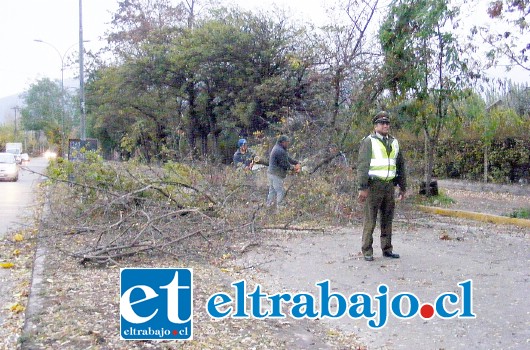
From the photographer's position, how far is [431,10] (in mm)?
13656

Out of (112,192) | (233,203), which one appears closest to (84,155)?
(112,192)

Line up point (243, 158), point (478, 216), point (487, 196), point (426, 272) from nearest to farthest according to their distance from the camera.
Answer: point (426, 272)
point (478, 216)
point (243, 158)
point (487, 196)

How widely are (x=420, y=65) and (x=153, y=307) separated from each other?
1106 centimetres

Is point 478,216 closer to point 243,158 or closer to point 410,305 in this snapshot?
point 243,158

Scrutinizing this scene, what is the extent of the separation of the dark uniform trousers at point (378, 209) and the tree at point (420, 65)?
7.03 m

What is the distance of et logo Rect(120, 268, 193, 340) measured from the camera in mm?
5023

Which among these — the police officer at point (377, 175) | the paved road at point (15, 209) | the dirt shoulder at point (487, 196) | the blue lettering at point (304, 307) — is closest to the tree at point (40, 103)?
the paved road at point (15, 209)

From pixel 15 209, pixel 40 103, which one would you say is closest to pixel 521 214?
pixel 15 209

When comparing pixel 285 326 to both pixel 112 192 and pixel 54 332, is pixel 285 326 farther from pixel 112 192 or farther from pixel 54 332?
pixel 112 192

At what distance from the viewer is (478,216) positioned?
13000mm

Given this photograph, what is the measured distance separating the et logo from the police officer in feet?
11.0

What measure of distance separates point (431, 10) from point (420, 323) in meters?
9.52

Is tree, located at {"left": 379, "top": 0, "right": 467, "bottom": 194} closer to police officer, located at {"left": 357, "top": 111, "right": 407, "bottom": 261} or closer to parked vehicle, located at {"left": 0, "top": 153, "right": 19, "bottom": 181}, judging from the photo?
police officer, located at {"left": 357, "top": 111, "right": 407, "bottom": 261}

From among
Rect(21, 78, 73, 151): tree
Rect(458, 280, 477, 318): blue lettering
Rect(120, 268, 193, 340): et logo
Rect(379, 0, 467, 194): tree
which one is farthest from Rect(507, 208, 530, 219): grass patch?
Rect(21, 78, 73, 151): tree
